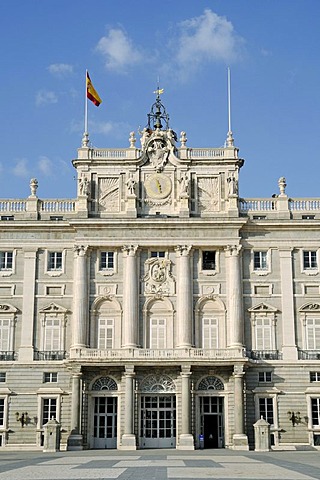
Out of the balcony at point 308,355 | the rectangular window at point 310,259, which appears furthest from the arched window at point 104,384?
the rectangular window at point 310,259

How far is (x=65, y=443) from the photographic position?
1938 inches

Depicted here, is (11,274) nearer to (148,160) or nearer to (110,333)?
(110,333)

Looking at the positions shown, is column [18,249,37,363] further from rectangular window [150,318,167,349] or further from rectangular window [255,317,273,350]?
rectangular window [255,317,273,350]

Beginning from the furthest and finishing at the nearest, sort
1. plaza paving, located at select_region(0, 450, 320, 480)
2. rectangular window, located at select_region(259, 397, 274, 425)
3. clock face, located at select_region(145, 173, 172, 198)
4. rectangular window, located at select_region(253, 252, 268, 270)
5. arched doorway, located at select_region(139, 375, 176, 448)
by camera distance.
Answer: clock face, located at select_region(145, 173, 172, 198)
rectangular window, located at select_region(253, 252, 268, 270)
rectangular window, located at select_region(259, 397, 274, 425)
arched doorway, located at select_region(139, 375, 176, 448)
plaza paving, located at select_region(0, 450, 320, 480)

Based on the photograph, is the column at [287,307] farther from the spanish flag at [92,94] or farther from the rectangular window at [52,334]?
the spanish flag at [92,94]

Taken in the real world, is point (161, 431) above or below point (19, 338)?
below

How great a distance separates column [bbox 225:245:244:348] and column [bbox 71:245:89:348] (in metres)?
9.88

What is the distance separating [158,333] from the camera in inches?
2032

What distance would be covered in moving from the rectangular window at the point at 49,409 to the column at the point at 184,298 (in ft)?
30.5

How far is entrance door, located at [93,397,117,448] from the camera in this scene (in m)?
49.7

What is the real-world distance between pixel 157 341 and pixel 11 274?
1143 centimetres

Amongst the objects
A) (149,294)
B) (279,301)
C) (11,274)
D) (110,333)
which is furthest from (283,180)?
(11,274)

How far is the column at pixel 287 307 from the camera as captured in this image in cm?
5122

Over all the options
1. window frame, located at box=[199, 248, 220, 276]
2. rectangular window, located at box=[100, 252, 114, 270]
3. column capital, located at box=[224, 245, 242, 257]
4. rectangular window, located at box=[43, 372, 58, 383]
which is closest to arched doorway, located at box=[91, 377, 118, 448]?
rectangular window, located at box=[43, 372, 58, 383]
